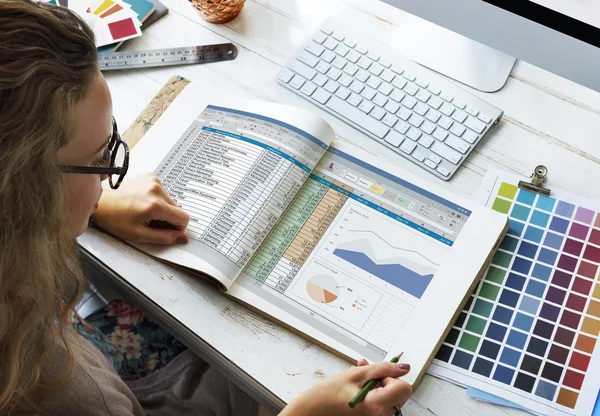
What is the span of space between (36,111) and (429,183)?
1.69 feet

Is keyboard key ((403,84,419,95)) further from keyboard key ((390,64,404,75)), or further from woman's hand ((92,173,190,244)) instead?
woman's hand ((92,173,190,244))

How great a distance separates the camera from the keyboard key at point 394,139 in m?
0.95

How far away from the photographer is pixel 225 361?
2.65 feet

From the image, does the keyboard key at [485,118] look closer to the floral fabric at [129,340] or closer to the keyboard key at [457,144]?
the keyboard key at [457,144]

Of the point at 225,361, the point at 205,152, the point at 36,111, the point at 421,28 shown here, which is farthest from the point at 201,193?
the point at 421,28

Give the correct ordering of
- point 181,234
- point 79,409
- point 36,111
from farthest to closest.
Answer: point 181,234 < point 79,409 < point 36,111

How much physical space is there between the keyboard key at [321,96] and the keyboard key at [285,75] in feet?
0.17

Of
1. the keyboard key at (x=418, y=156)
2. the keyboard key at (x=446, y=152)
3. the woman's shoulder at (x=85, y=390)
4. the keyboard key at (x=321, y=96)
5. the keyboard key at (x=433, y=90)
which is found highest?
the keyboard key at (x=433, y=90)

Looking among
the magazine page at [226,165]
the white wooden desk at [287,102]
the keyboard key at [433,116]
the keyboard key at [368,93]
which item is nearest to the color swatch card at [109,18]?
the white wooden desk at [287,102]

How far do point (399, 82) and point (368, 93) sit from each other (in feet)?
0.17

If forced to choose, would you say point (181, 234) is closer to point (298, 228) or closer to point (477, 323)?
point (298, 228)

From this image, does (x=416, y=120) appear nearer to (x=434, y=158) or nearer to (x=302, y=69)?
(x=434, y=158)

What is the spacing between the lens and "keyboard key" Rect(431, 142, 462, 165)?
0.93 meters

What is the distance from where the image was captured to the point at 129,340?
1021mm
